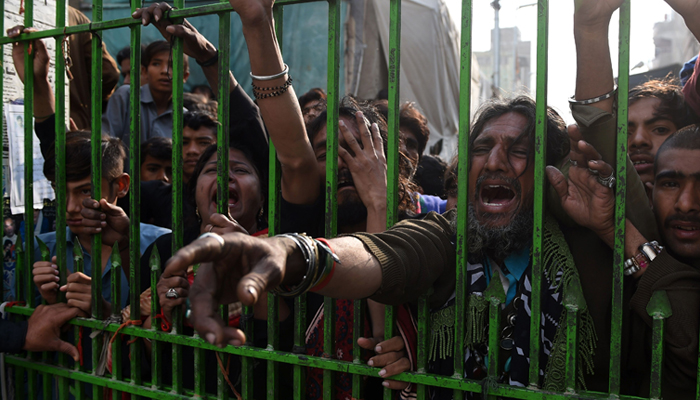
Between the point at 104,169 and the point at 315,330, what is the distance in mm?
1350

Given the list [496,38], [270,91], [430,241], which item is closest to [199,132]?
[270,91]

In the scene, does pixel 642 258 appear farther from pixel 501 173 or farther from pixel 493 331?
pixel 501 173

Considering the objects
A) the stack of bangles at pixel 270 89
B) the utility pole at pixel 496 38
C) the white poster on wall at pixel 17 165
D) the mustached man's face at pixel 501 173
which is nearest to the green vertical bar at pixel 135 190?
the stack of bangles at pixel 270 89

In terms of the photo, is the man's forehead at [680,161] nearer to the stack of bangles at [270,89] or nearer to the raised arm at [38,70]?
the stack of bangles at [270,89]

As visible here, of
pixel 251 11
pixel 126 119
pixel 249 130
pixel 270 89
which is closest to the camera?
pixel 251 11

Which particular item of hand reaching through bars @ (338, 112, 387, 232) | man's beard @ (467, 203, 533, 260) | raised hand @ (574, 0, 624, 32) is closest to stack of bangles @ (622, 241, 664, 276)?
man's beard @ (467, 203, 533, 260)

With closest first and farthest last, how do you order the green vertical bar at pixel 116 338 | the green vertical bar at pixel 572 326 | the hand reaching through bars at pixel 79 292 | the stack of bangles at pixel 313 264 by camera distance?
the stack of bangles at pixel 313 264 < the green vertical bar at pixel 572 326 < the green vertical bar at pixel 116 338 < the hand reaching through bars at pixel 79 292

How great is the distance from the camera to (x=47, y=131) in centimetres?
254

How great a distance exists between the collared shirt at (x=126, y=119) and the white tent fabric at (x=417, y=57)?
289 cm

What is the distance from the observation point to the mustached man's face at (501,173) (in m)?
1.98

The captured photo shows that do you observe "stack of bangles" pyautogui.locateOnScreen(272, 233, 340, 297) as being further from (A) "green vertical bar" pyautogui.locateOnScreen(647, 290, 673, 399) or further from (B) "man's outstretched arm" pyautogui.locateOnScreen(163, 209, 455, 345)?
(A) "green vertical bar" pyautogui.locateOnScreen(647, 290, 673, 399)

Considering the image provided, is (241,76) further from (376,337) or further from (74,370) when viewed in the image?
(376,337)

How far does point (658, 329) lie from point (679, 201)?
1.45 ft

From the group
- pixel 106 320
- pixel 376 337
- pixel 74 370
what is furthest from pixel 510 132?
pixel 74 370
